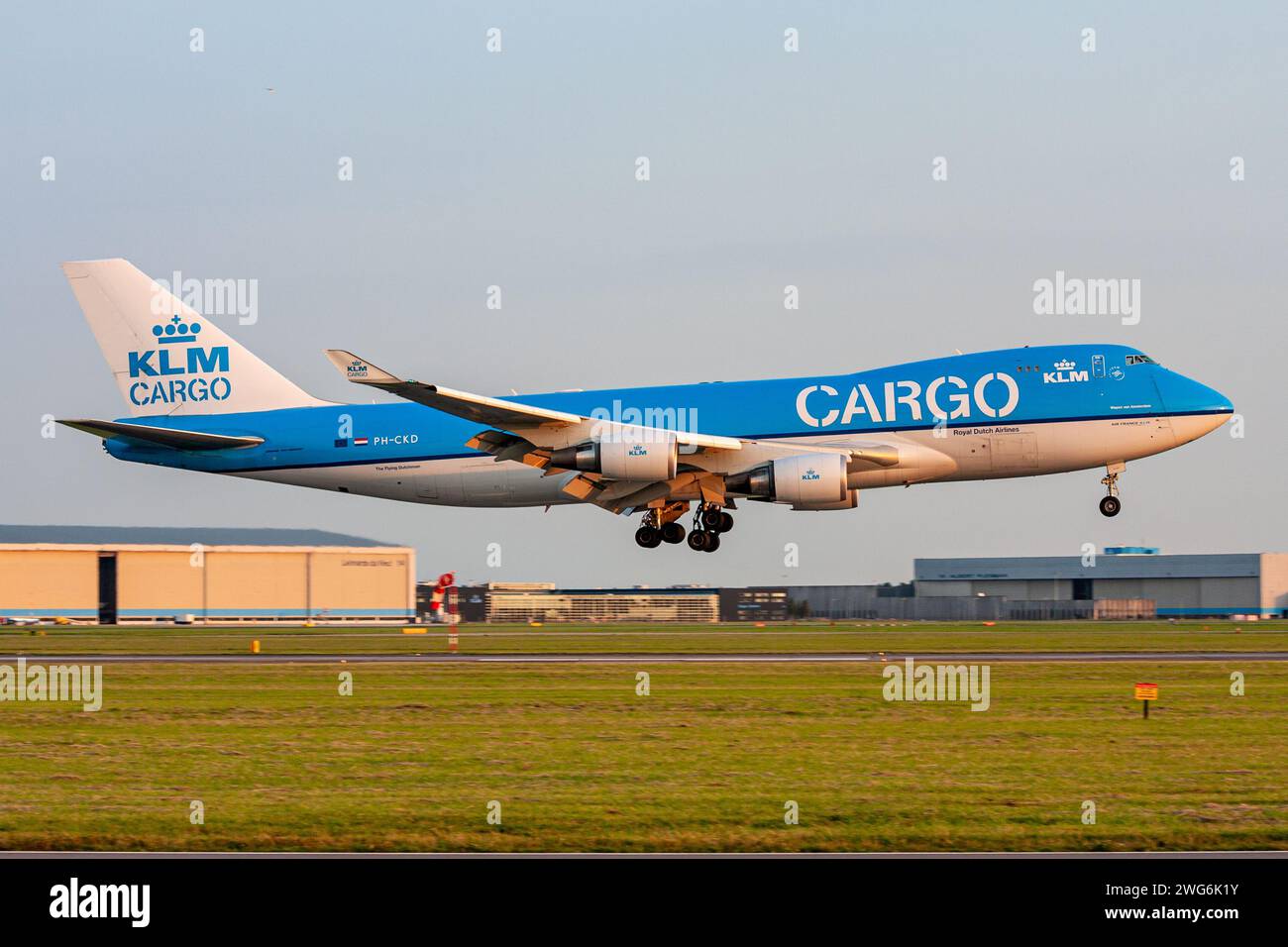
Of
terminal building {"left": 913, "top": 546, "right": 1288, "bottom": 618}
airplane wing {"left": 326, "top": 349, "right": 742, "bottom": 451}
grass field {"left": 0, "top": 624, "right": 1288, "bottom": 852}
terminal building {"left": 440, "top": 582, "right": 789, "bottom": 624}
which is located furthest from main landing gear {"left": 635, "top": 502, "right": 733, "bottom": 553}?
terminal building {"left": 913, "top": 546, "right": 1288, "bottom": 618}

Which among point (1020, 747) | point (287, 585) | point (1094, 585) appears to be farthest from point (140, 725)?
point (1094, 585)

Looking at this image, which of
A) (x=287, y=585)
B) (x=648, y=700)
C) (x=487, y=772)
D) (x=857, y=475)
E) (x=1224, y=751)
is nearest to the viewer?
(x=487, y=772)

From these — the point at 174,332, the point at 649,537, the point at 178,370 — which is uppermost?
the point at 174,332

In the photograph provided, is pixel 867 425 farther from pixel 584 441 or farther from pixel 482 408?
pixel 482 408

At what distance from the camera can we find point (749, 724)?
28172mm

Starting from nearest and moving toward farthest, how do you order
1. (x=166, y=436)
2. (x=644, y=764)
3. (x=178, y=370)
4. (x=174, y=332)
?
(x=644, y=764) < (x=166, y=436) < (x=178, y=370) < (x=174, y=332)

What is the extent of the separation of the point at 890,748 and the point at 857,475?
844 inches

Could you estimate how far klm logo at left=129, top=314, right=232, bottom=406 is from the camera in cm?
5222

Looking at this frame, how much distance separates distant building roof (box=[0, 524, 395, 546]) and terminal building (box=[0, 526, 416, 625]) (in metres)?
0.18

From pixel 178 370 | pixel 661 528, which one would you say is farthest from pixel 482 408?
pixel 178 370

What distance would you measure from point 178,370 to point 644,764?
113ft

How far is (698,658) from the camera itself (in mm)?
47125
